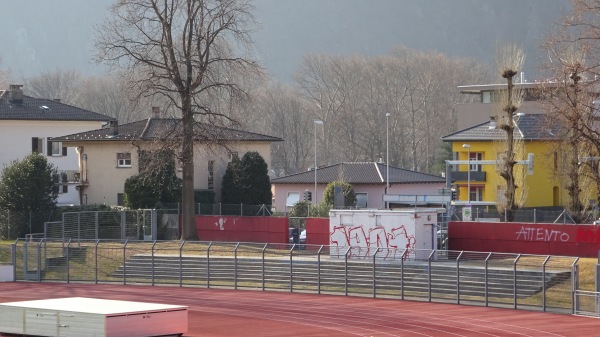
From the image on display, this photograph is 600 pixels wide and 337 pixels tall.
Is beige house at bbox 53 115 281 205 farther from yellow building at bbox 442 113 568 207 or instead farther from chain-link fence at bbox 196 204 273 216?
yellow building at bbox 442 113 568 207

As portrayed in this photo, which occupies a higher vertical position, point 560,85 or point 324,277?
point 560,85

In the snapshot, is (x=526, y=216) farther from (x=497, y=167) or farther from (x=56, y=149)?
(x=56, y=149)

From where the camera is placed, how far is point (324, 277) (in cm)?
4862

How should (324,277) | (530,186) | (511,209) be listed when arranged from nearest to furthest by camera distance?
(324,277) < (511,209) < (530,186)

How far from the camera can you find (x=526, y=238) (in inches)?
2057

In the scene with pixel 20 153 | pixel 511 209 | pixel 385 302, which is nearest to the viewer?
pixel 385 302

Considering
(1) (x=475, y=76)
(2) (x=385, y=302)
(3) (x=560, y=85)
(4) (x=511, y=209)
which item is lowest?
(2) (x=385, y=302)

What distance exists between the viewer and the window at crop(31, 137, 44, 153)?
85.9 m

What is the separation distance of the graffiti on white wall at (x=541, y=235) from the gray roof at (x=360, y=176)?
3135cm

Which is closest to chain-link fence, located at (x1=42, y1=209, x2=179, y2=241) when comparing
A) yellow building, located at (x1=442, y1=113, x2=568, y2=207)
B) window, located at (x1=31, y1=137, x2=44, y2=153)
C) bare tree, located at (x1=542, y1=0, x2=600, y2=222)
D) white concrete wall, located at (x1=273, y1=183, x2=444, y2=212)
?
yellow building, located at (x1=442, y1=113, x2=568, y2=207)

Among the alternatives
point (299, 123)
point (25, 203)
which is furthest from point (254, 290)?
point (299, 123)

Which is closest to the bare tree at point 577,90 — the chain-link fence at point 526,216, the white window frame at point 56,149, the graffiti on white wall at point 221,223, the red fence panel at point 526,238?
the chain-link fence at point 526,216

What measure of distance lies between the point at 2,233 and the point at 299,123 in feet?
237

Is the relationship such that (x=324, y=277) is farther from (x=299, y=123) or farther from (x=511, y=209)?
(x=299, y=123)
